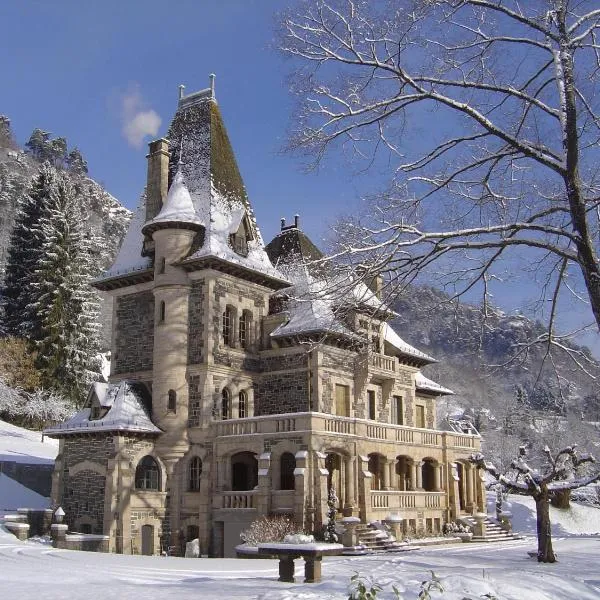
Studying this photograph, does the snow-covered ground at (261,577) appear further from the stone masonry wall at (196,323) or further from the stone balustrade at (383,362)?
the stone balustrade at (383,362)

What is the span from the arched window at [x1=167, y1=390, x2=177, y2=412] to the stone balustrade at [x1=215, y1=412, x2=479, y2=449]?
6.28 ft

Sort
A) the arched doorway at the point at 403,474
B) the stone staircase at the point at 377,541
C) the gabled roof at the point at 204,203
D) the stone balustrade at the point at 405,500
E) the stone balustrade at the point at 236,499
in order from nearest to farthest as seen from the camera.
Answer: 1. the stone staircase at the point at 377,541
2. the stone balustrade at the point at 236,499
3. the stone balustrade at the point at 405,500
4. the gabled roof at the point at 204,203
5. the arched doorway at the point at 403,474

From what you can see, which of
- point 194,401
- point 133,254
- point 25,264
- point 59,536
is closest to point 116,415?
point 194,401

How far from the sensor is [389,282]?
13.0 metres

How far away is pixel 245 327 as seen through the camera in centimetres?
3284

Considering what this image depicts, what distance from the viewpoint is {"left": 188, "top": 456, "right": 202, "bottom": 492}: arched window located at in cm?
2982

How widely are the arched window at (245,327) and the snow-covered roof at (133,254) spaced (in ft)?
14.5

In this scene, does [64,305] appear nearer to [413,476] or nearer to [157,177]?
[157,177]

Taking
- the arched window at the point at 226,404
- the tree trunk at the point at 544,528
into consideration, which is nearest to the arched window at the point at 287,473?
→ the arched window at the point at 226,404

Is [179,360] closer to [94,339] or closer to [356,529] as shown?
[356,529]

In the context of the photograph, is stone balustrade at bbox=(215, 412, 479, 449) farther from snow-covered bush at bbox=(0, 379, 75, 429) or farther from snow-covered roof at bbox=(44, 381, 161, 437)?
snow-covered bush at bbox=(0, 379, 75, 429)

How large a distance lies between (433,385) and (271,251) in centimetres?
1108

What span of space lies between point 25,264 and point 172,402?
88.1 feet

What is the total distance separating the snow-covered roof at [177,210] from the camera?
103 ft
